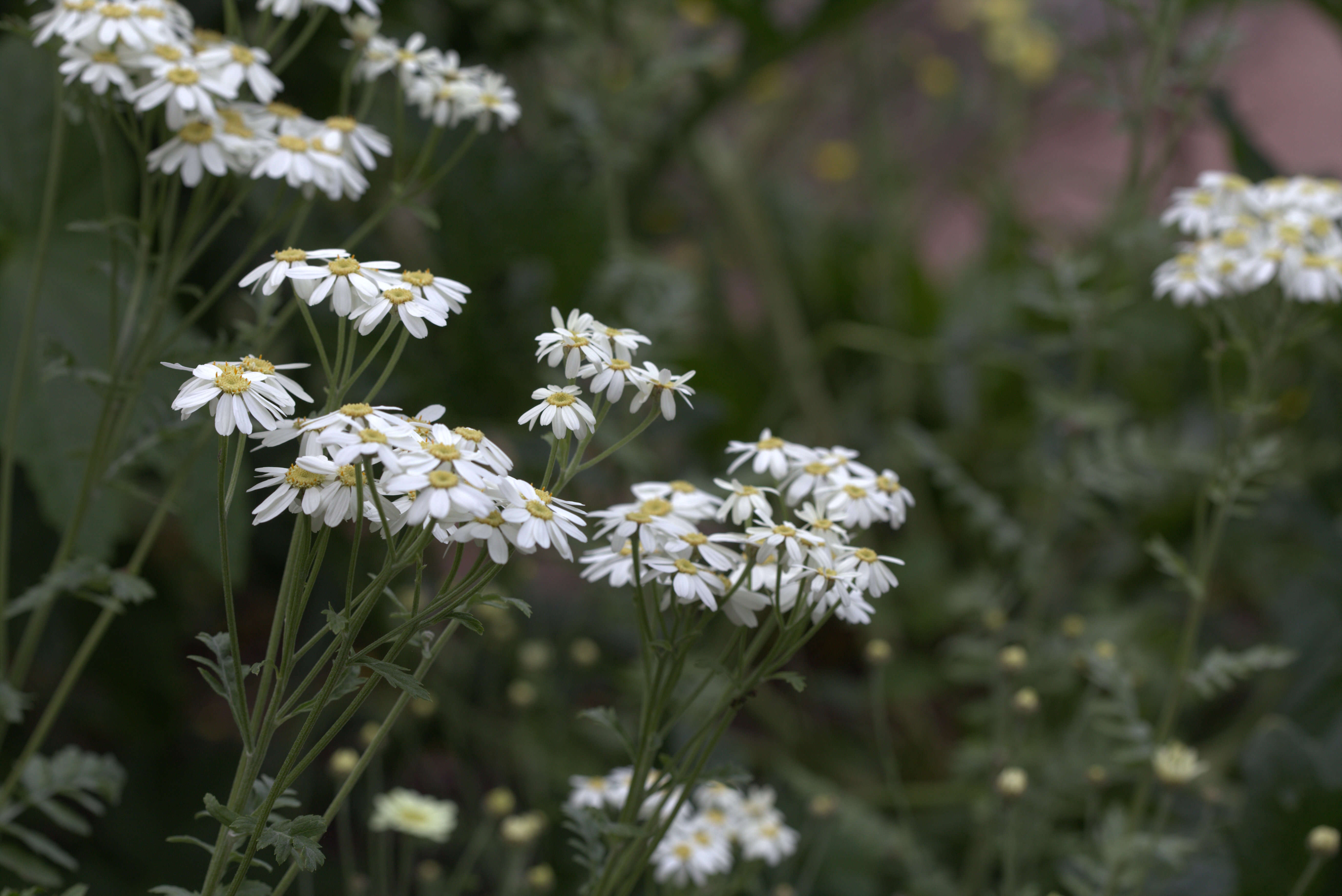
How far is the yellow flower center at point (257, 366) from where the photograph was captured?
0.48m

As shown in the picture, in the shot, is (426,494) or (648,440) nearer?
(426,494)

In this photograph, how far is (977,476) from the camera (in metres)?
1.77

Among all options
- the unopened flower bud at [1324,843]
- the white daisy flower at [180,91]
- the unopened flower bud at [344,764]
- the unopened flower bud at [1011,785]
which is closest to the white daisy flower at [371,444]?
the white daisy flower at [180,91]

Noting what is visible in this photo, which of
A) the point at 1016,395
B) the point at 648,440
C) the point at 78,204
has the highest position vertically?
the point at 1016,395

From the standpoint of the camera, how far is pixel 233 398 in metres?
0.45

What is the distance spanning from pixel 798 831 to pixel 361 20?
82 cm

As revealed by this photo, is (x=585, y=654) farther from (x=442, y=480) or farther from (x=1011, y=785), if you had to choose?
(x=442, y=480)

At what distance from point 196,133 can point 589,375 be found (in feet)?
1.16

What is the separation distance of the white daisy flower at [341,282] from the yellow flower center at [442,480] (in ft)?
0.33

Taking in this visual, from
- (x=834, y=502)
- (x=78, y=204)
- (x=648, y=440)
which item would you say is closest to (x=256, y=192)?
(x=78, y=204)

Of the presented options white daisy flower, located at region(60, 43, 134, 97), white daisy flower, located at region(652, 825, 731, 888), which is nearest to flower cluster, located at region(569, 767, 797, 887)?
white daisy flower, located at region(652, 825, 731, 888)

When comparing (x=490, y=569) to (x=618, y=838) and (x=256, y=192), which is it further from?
(x=256, y=192)

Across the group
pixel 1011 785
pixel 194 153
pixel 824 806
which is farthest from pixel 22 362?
pixel 1011 785

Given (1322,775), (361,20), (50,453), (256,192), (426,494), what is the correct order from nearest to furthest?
(426,494) < (361,20) < (50,453) < (1322,775) < (256,192)
